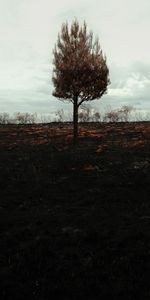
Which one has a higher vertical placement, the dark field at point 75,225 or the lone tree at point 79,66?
the lone tree at point 79,66

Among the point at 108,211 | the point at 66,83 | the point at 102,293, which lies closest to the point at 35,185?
the point at 108,211

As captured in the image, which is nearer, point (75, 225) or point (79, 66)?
point (75, 225)

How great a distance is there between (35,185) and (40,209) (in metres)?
4.48

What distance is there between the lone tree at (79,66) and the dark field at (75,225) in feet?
20.0

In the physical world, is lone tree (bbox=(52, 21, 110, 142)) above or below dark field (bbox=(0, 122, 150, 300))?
above

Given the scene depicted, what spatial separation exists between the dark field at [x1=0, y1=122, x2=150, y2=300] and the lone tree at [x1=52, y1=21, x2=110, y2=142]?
239 inches

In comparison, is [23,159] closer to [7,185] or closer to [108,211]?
[7,185]

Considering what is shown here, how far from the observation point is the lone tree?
33.1 m

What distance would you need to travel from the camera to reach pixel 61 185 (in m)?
21.1

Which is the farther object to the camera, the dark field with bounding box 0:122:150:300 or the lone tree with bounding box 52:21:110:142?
the lone tree with bounding box 52:21:110:142

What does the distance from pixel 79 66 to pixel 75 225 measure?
20790mm

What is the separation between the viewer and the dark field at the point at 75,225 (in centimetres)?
999

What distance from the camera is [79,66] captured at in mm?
33000

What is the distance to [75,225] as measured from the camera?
1450 centimetres
